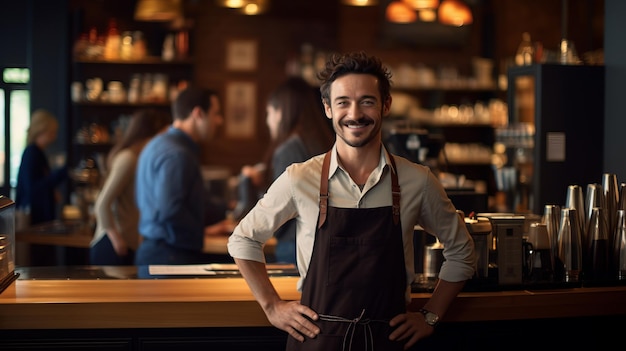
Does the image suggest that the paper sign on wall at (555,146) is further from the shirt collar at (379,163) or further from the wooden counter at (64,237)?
the shirt collar at (379,163)

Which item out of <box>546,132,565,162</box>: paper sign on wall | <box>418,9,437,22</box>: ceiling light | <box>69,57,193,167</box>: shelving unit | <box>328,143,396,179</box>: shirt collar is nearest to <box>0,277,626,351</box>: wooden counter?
<box>328,143,396,179</box>: shirt collar

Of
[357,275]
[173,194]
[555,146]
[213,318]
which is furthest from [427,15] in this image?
[357,275]

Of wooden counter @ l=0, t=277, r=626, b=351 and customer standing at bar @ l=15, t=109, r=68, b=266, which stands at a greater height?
customer standing at bar @ l=15, t=109, r=68, b=266

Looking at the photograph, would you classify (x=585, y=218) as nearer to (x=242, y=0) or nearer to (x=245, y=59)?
(x=242, y=0)

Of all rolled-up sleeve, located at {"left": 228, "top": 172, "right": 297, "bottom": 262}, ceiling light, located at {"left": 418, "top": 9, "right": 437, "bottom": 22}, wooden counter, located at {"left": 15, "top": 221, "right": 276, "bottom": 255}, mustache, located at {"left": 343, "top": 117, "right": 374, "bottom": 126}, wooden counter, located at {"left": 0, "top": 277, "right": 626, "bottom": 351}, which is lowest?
wooden counter, located at {"left": 15, "top": 221, "right": 276, "bottom": 255}

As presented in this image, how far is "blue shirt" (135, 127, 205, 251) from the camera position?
15.8 ft

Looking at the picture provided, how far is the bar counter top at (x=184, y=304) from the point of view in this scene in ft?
10.3

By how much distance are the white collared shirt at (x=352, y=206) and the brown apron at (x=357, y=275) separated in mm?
42

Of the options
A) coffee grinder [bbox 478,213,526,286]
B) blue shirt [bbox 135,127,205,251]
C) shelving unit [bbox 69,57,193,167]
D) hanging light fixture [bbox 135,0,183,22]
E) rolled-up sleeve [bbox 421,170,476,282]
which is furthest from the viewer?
shelving unit [bbox 69,57,193,167]

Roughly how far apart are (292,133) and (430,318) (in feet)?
7.41

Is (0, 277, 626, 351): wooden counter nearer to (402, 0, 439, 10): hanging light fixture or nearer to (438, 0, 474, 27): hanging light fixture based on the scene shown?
(402, 0, 439, 10): hanging light fixture

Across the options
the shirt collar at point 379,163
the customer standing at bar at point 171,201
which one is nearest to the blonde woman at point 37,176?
the customer standing at bar at point 171,201

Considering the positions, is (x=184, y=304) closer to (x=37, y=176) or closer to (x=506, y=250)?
(x=506, y=250)

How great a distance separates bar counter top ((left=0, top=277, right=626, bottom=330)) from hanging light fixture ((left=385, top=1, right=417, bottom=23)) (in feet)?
22.0
